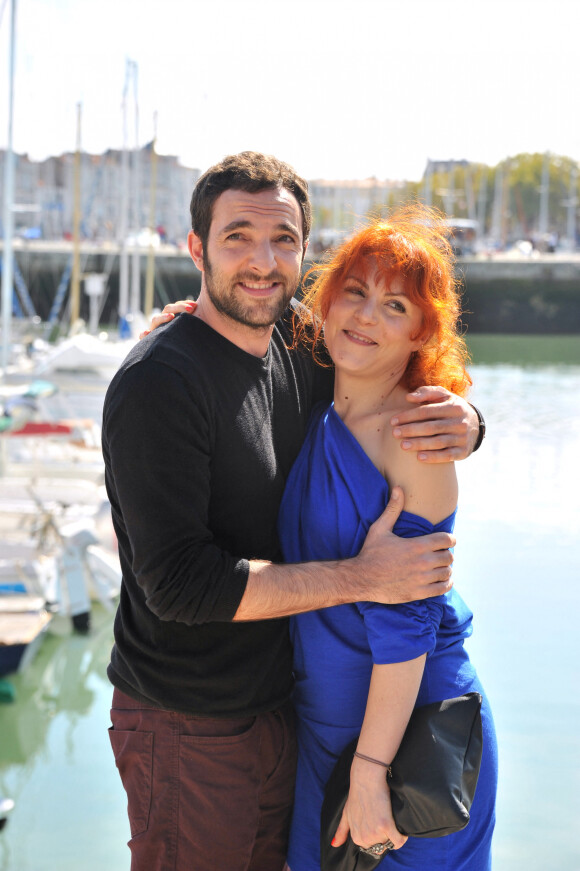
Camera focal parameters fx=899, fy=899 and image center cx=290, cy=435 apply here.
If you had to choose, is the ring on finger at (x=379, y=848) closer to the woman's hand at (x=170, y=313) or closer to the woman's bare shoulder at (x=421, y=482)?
the woman's bare shoulder at (x=421, y=482)

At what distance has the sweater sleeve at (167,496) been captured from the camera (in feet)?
4.98

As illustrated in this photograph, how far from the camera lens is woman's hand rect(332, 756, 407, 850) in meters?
1.59

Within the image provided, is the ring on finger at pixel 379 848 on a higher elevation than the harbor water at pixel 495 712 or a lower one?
higher

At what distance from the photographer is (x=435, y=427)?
1.66 metres

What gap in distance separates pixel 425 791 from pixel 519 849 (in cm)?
260

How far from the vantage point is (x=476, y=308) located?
100ft

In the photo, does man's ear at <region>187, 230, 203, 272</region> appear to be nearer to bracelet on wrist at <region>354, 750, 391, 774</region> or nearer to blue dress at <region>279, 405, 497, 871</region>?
blue dress at <region>279, 405, 497, 871</region>

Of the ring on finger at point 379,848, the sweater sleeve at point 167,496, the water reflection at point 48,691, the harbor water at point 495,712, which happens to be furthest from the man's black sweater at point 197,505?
the water reflection at point 48,691

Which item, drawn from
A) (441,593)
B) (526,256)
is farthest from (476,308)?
(441,593)

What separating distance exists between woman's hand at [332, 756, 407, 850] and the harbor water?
2327 mm

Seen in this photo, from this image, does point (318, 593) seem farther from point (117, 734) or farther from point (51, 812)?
point (51, 812)

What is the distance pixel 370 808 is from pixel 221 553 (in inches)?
20.7

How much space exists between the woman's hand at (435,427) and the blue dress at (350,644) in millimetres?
90

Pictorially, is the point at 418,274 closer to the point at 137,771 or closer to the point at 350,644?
the point at 350,644
